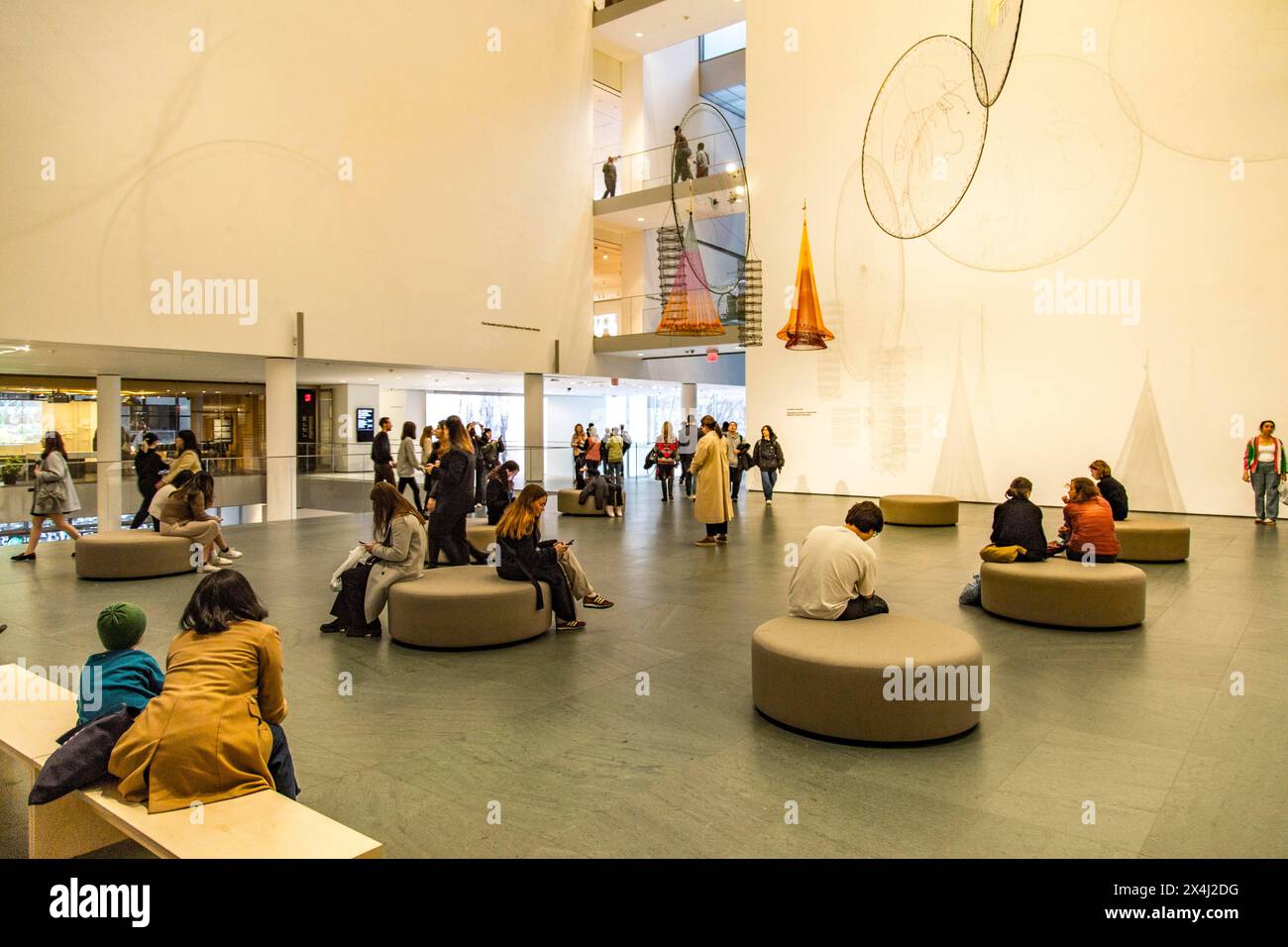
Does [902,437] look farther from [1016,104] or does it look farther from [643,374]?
[643,374]

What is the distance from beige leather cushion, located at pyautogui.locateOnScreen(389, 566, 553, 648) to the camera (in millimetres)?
6422

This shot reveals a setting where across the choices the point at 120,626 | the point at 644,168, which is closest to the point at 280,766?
the point at 120,626

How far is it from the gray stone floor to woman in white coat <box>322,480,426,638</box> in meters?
0.28

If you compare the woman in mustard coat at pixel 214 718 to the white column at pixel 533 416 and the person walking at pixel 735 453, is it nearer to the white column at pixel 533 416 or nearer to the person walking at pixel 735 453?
the person walking at pixel 735 453

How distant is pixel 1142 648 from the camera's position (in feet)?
20.7

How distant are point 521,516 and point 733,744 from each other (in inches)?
115

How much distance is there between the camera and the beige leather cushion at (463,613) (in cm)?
642

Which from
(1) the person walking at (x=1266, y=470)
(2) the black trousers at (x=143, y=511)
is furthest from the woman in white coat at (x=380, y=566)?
(1) the person walking at (x=1266, y=470)

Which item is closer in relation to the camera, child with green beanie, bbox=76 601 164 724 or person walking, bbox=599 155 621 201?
child with green beanie, bbox=76 601 164 724

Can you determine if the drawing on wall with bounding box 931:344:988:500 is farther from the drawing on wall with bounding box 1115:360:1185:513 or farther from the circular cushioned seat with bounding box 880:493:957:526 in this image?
the circular cushioned seat with bounding box 880:493:957:526

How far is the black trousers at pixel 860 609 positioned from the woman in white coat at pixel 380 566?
A: 3.69 meters

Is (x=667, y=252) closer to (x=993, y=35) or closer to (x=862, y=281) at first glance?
(x=862, y=281)

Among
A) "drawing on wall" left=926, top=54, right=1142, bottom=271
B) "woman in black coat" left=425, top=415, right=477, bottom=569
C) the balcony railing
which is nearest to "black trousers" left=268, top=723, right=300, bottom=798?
"woman in black coat" left=425, top=415, right=477, bottom=569

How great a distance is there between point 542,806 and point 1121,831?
254 centimetres
